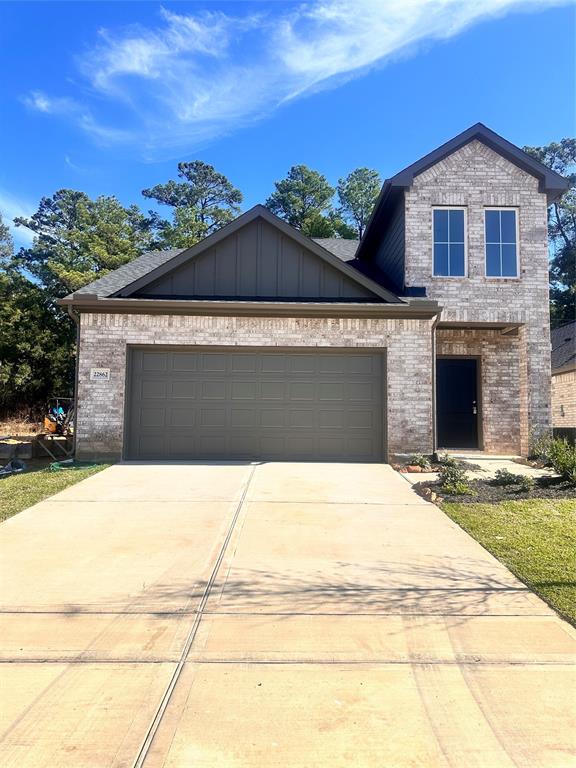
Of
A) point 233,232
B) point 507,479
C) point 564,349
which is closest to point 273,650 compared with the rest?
point 507,479

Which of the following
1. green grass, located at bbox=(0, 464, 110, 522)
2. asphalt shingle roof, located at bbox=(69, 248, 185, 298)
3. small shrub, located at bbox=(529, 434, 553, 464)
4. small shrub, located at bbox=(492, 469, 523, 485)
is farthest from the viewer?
asphalt shingle roof, located at bbox=(69, 248, 185, 298)

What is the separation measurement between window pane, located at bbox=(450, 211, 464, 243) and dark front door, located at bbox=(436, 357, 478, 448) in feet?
9.47

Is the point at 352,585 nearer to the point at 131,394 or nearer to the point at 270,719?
the point at 270,719

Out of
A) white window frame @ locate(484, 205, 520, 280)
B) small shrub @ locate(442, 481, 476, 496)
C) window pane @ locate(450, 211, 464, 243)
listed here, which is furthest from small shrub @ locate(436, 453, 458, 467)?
window pane @ locate(450, 211, 464, 243)

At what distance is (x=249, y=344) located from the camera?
10555 millimetres

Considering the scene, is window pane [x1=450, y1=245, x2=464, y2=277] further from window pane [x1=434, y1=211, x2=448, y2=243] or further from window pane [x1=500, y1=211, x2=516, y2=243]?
window pane [x1=500, y1=211, x2=516, y2=243]

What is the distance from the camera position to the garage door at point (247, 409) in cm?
1049

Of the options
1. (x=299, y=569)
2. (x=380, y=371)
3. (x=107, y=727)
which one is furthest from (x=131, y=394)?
(x=107, y=727)

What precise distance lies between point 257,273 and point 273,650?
8934 mm

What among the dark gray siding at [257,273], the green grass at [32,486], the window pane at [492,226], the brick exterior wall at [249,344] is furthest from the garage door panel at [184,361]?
the window pane at [492,226]

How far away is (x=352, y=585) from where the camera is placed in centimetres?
418

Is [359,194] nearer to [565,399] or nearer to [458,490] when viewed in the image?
[565,399]

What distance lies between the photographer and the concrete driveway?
7.64ft

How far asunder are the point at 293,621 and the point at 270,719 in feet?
3.50
